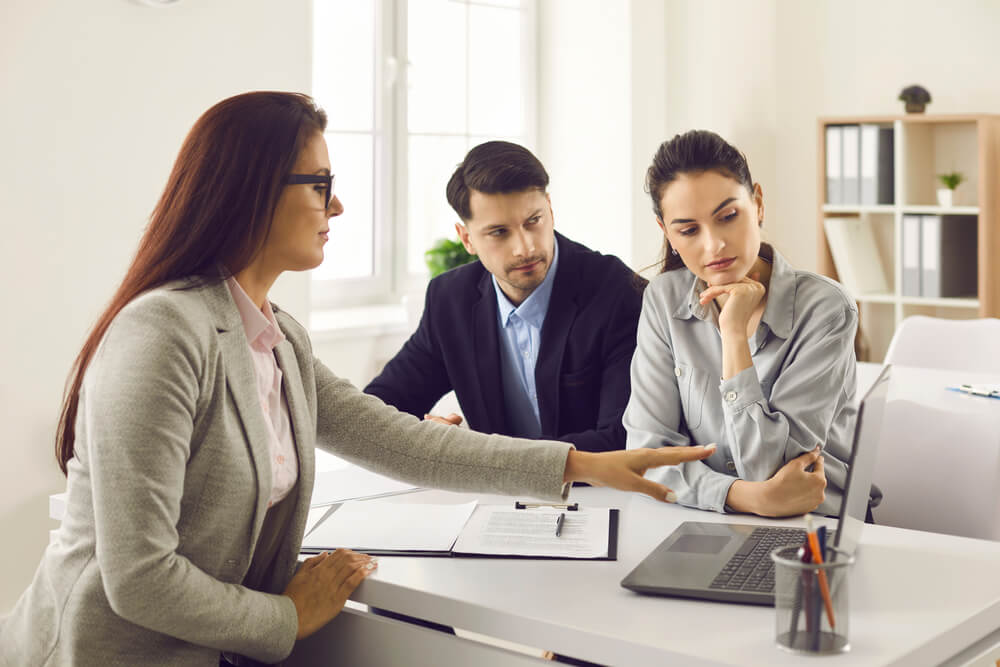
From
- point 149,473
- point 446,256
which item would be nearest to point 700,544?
point 149,473

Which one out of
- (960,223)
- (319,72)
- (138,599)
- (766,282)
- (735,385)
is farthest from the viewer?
(960,223)

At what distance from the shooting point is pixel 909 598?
53.5 inches

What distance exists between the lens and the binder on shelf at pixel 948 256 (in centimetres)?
432

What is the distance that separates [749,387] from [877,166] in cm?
292

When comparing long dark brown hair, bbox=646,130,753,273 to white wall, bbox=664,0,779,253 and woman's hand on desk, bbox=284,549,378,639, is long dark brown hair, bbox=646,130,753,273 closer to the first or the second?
woman's hand on desk, bbox=284,549,378,639

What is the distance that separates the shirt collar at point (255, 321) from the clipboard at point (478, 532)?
33cm

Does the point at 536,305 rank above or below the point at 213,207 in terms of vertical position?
below

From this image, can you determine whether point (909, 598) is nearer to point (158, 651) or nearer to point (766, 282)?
point (766, 282)

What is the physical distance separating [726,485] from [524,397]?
0.75 metres

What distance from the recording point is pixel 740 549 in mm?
1537

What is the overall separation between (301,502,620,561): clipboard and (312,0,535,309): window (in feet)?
7.77

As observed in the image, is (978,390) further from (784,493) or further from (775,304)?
(784,493)

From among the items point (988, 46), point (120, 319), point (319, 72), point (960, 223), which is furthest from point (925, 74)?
point (120, 319)

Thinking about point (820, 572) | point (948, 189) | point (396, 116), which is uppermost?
point (396, 116)
